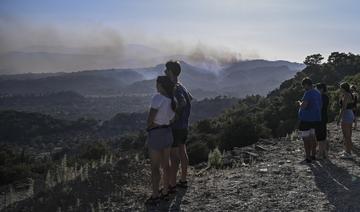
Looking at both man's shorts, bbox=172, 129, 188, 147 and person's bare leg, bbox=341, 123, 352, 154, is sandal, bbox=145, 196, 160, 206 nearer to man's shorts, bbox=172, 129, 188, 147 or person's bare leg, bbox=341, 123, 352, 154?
man's shorts, bbox=172, 129, 188, 147

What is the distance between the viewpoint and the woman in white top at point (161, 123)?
7.00 meters

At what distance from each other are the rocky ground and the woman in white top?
0.80 meters

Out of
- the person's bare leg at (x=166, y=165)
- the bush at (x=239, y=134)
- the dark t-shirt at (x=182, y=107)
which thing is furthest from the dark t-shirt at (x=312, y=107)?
the bush at (x=239, y=134)

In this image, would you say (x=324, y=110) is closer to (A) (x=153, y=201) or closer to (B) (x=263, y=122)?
(A) (x=153, y=201)

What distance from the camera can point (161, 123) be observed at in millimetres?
7062

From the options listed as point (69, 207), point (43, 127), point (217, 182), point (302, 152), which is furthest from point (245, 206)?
point (43, 127)

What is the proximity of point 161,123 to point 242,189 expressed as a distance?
2343 millimetres

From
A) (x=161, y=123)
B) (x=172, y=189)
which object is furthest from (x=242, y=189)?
(x=161, y=123)

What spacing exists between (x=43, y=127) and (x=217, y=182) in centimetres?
7308

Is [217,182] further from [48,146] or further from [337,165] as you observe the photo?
[48,146]

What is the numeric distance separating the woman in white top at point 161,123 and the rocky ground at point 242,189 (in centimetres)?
80

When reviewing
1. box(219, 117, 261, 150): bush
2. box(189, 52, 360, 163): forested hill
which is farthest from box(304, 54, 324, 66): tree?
box(219, 117, 261, 150): bush

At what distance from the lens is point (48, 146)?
210 ft

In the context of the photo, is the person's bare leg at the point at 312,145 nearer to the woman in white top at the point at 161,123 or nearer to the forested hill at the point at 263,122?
the woman in white top at the point at 161,123
